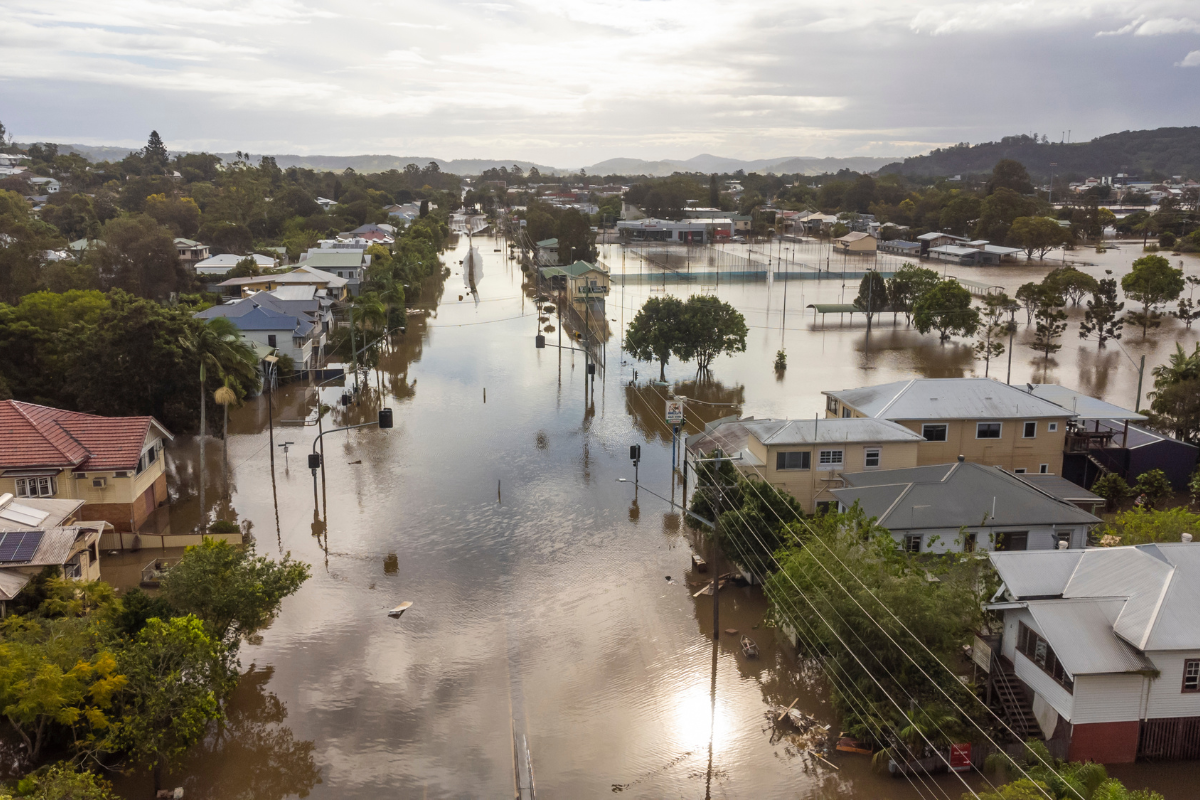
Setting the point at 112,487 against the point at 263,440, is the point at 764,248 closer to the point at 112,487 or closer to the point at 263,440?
the point at 263,440

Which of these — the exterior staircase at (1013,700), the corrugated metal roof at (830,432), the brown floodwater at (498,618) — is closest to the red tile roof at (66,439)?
the brown floodwater at (498,618)

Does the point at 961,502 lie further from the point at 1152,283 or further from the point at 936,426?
the point at 1152,283

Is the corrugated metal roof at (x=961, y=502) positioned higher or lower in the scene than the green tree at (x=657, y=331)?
lower

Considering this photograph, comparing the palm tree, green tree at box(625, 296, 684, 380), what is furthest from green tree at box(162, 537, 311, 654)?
green tree at box(625, 296, 684, 380)

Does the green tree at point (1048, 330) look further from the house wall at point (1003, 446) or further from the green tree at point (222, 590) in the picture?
the green tree at point (222, 590)

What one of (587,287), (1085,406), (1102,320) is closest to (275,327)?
(587,287)

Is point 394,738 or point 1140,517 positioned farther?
point 1140,517

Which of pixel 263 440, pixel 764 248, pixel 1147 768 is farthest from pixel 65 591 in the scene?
pixel 764 248
